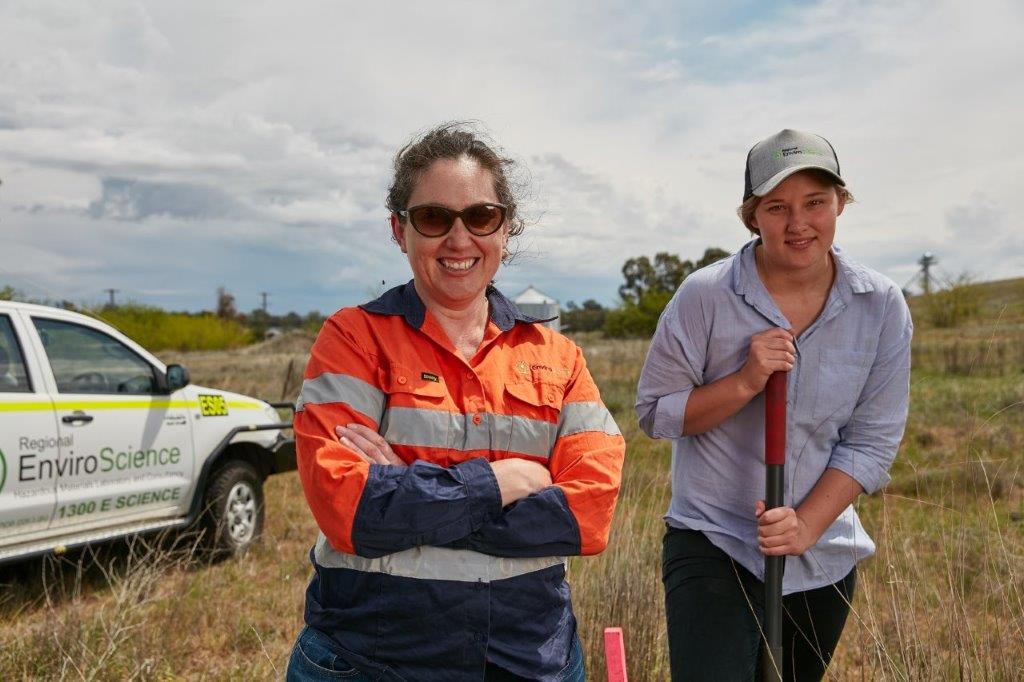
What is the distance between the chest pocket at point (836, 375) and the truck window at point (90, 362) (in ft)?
15.6

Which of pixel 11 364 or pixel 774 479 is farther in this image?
pixel 11 364

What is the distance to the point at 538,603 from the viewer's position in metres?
2.09

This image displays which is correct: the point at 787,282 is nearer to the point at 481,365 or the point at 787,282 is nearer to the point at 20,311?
the point at 481,365

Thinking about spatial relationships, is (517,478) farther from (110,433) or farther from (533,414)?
(110,433)

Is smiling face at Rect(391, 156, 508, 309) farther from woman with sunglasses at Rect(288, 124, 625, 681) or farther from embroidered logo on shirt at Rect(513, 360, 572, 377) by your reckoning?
embroidered logo on shirt at Rect(513, 360, 572, 377)

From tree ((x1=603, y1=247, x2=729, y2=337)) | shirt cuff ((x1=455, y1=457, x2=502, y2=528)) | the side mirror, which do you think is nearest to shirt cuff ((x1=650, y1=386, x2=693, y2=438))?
shirt cuff ((x1=455, y1=457, x2=502, y2=528))

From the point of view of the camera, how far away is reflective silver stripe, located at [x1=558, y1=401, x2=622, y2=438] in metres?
2.28

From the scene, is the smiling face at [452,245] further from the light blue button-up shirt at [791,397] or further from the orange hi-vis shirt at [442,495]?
the light blue button-up shirt at [791,397]

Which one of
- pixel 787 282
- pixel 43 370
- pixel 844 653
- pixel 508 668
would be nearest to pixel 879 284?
pixel 787 282

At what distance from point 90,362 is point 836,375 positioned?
197 inches

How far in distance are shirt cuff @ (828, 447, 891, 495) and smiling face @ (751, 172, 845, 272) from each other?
56 cm

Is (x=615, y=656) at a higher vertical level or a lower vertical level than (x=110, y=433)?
lower

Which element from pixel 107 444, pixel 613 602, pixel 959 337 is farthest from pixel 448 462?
pixel 959 337

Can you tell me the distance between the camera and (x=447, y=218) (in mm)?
2230
